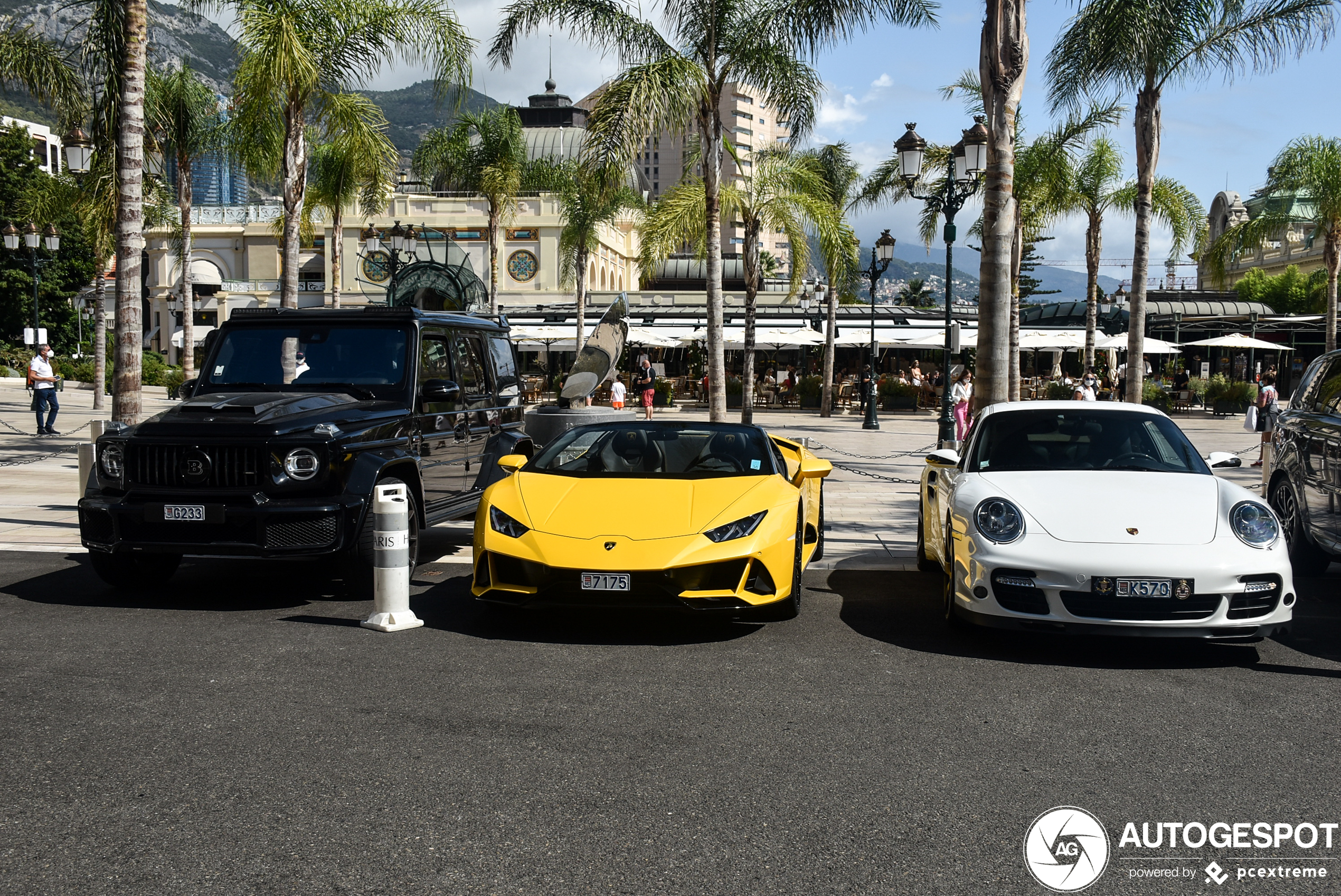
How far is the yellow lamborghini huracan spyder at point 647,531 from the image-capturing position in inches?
249

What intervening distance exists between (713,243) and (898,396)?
1918 cm

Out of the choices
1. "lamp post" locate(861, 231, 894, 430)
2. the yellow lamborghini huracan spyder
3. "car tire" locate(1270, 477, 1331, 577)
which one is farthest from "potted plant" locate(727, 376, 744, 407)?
the yellow lamborghini huracan spyder

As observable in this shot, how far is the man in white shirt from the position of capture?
70.2ft

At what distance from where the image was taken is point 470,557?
32.1 feet

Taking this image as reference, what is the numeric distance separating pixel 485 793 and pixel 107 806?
131 cm

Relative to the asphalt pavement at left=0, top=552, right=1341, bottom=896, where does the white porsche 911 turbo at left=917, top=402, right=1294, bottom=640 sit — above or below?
above

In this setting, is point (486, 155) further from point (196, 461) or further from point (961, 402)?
point (196, 461)

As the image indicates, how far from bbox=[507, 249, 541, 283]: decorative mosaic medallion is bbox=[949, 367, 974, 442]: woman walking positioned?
46.6m

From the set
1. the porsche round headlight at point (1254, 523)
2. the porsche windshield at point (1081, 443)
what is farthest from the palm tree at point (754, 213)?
the porsche round headlight at point (1254, 523)

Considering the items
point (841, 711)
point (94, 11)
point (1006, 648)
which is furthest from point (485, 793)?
point (94, 11)

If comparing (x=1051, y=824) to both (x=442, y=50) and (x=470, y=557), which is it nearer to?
(x=470, y=557)

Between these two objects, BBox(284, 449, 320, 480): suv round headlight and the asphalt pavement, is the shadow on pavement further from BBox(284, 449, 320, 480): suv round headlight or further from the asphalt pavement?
BBox(284, 449, 320, 480): suv round headlight

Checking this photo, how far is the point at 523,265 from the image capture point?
65062mm

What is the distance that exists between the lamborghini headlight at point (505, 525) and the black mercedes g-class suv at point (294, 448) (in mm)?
1138
